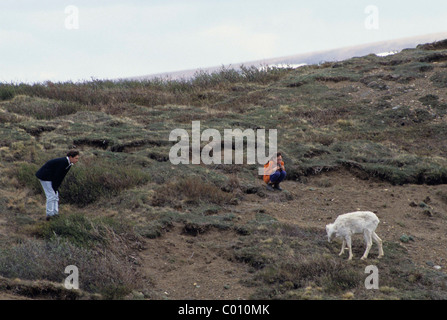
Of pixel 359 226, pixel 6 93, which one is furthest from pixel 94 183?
pixel 6 93

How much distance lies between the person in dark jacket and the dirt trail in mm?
2219

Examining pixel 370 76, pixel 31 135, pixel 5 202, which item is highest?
pixel 370 76

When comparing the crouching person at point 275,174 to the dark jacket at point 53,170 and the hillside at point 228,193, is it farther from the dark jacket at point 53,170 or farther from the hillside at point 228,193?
the dark jacket at point 53,170

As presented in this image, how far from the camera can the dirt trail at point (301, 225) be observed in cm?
777

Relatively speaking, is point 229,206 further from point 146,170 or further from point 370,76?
point 370,76

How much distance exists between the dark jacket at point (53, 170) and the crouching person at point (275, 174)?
5.03 meters

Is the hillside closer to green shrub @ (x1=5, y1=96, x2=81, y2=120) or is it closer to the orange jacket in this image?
green shrub @ (x1=5, y1=96, x2=81, y2=120)

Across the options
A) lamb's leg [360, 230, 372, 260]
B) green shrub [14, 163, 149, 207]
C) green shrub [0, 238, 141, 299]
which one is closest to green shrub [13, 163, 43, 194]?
green shrub [14, 163, 149, 207]

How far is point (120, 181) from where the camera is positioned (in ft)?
37.6

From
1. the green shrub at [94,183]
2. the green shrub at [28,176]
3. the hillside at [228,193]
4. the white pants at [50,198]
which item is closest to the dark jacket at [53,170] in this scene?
the white pants at [50,198]

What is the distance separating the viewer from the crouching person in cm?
1226

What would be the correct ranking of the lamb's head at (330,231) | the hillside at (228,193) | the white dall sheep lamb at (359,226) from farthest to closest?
the lamb's head at (330,231)
the white dall sheep lamb at (359,226)
the hillside at (228,193)

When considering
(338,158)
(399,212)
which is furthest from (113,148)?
(399,212)
